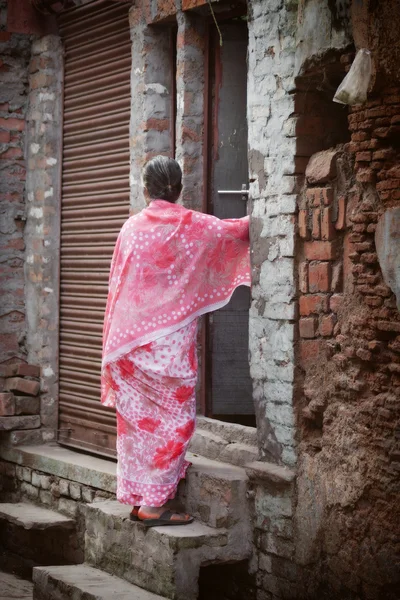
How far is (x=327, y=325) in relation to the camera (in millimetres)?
4836

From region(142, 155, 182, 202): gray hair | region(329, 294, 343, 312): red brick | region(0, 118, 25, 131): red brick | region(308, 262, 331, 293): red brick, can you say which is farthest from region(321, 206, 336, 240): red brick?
region(0, 118, 25, 131): red brick

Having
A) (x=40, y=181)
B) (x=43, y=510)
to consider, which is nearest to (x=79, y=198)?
(x=40, y=181)

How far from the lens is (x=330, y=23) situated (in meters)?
4.69

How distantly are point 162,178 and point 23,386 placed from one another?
9.36 feet

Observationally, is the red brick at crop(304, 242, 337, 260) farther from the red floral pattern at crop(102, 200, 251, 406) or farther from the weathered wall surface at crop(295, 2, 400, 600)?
the red floral pattern at crop(102, 200, 251, 406)

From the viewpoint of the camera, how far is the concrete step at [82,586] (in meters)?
5.07

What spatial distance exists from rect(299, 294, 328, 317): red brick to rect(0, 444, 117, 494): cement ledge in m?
2.07

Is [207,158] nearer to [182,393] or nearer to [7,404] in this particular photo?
[182,393]

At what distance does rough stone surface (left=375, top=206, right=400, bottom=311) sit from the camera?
4320mm

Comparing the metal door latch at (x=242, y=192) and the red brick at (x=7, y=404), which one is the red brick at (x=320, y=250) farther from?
the red brick at (x=7, y=404)

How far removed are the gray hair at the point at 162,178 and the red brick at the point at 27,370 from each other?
2.74 meters

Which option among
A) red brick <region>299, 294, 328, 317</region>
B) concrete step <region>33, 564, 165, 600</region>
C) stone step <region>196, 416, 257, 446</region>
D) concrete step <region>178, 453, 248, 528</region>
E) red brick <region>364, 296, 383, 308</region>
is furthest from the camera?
stone step <region>196, 416, 257, 446</region>

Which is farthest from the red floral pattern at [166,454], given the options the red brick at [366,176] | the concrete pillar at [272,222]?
the red brick at [366,176]

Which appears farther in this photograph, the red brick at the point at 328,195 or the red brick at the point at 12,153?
the red brick at the point at 12,153
